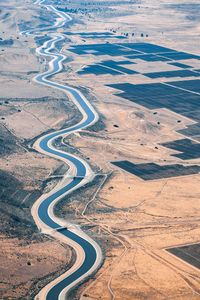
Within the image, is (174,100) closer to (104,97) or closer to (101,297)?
(104,97)

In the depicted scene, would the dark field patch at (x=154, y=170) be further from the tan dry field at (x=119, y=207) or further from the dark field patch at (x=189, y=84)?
the dark field patch at (x=189, y=84)

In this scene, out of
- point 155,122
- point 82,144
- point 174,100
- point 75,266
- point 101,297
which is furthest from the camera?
point 174,100

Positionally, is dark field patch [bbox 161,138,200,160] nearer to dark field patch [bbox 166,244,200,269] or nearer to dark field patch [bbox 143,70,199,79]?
dark field patch [bbox 166,244,200,269]

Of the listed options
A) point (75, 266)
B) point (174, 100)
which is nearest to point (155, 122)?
point (174, 100)

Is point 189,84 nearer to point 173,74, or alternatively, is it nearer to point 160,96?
point 173,74

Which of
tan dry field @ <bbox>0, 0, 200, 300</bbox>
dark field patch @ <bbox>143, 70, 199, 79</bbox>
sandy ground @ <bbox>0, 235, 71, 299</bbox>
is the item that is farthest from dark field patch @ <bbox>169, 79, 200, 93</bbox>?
sandy ground @ <bbox>0, 235, 71, 299</bbox>

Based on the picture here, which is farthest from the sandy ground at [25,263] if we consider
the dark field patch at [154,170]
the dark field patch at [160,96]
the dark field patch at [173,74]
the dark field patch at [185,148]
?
the dark field patch at [173,74]

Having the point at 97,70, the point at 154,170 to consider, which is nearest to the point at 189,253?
the point at 154,170
